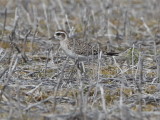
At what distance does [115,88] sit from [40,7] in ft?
27.9

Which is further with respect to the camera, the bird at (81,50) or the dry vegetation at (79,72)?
the bird at (81,50)

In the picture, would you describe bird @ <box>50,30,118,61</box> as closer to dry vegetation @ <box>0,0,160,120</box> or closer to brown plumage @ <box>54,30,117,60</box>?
brown plumage @ <box>54,30,117,60</box>

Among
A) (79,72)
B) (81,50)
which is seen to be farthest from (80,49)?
(79,72)

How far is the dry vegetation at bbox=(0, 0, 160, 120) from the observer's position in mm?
6488

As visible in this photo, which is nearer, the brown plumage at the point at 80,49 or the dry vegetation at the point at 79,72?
the dry vegetation at the point at 79,72

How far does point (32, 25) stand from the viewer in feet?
43.5

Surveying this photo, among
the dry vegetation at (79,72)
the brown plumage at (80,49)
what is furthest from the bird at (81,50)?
the dry vegetation at (79,72)

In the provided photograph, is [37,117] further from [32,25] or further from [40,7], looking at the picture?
[40,7]

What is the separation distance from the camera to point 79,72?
8398 millimetres

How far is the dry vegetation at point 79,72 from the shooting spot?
649cm

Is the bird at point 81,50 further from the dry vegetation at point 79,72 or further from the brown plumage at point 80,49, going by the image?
the dry vegetation at point 79,72

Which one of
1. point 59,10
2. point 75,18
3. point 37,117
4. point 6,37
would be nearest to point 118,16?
point 75,18

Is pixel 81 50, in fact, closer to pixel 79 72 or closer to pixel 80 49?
pixel 80 49

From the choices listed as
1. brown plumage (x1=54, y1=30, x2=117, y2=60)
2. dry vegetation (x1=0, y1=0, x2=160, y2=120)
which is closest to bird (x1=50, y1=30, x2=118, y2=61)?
brown plumage (x1=54, y1=30, x2=117, y2=60)
